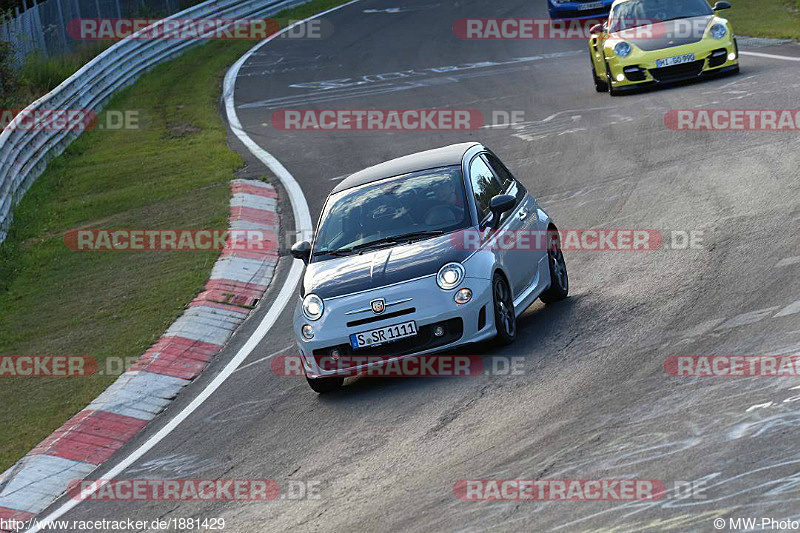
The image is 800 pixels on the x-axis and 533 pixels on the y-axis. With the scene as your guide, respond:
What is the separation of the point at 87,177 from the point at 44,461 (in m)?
11.3

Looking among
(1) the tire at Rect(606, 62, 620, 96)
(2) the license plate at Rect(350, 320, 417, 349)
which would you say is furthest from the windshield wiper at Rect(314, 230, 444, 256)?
(1) the tire at Rect(606, 62, 620, 96)

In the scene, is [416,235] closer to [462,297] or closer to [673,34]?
[462,297]

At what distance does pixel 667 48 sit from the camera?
1972 centimetres

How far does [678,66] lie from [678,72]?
0.35 ft

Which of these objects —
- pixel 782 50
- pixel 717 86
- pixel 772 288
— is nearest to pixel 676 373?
pixel 772 288

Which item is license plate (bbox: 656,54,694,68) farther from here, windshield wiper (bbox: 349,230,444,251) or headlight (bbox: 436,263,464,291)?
headlight (bbox: 436,263,464,291)

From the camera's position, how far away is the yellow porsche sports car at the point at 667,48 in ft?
64.4

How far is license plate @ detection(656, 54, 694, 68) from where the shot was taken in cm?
1959

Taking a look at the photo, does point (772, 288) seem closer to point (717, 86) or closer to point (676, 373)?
point (676, 373)

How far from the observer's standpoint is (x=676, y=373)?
804 cm

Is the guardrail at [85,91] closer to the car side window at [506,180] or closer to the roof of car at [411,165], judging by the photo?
the roof of car at [411,165]

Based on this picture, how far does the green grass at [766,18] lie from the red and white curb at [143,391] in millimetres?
13615

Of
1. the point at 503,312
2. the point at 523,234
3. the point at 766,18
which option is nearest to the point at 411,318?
the point at 503,312

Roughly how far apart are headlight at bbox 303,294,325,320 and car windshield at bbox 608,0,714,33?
41.6 ft
